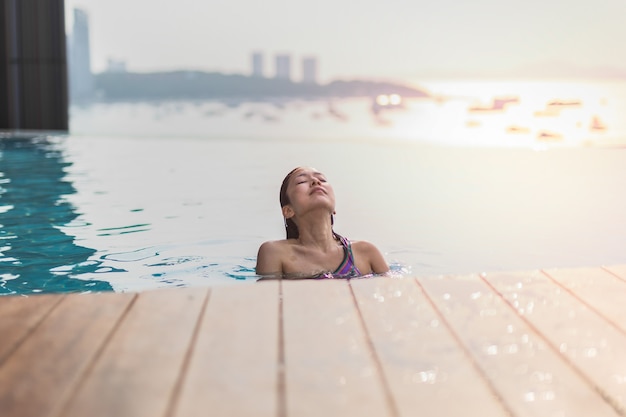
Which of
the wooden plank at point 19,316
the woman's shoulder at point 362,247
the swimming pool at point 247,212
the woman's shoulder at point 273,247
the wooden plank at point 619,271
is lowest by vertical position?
the swimming pool at point 247,212

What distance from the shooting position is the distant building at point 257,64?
42.8 ft

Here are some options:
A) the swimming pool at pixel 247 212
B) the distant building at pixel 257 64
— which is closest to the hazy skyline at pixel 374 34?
the distant building at pixel 257 64

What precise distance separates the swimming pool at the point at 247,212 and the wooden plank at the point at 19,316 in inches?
50.8

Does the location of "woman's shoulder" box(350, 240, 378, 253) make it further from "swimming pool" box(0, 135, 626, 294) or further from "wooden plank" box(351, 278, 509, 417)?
"wooden plank" box(351, 278, 509, 417)

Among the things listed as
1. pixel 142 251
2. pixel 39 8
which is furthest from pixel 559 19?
pixel 142 251

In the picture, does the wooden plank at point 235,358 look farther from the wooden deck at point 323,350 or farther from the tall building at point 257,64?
the tall building at point 257,64

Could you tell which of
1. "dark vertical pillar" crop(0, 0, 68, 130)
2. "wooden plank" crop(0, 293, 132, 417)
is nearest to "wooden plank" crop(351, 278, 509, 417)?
"wooden plank" crop(0, 293, 132, 417)

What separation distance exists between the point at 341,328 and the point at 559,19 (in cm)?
1122

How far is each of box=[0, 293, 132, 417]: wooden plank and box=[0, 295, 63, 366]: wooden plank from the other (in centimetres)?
2

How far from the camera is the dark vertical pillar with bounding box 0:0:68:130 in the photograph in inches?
362

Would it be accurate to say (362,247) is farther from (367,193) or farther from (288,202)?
(367,193)

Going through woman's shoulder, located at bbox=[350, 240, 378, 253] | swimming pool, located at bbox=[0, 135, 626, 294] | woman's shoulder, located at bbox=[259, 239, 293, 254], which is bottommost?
swimming pool, located at bbox=[0, 135, 626, 294]

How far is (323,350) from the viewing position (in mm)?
1337

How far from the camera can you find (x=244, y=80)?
46.7 ft
